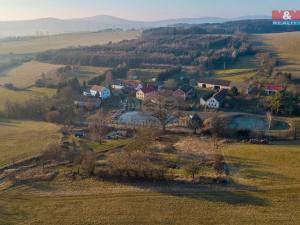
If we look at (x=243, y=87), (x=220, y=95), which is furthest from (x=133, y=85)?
(x=243, y=87)

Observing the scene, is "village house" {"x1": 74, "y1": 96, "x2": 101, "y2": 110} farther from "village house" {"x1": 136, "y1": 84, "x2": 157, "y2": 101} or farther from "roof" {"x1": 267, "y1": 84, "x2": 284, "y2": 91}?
"roof" {"x1": 267, "y1": 84, "x2": 284, "y2": 91}

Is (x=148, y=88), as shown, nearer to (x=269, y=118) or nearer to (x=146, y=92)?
(x=146, y=92)

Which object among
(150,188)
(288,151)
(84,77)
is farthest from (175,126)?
(84,77)

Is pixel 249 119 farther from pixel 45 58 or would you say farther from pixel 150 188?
pixel 45 58

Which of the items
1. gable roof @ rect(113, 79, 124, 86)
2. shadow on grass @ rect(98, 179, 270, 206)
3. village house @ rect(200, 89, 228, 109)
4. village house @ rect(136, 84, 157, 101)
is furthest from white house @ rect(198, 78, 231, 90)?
shadow on grass @ rect(98, 179, 270, 206)

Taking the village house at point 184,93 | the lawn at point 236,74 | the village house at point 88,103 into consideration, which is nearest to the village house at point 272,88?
the lawn at point 236,74

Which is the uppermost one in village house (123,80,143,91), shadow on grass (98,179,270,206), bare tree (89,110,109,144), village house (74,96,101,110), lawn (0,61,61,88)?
lawn (0,61,61,88)
